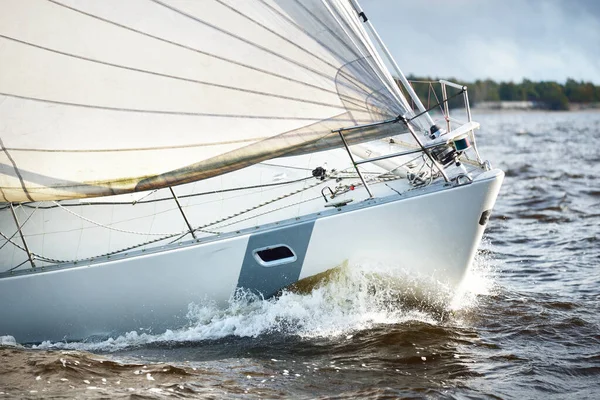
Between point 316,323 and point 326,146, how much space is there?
145 centimetres

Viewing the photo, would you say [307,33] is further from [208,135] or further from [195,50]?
[208,135]

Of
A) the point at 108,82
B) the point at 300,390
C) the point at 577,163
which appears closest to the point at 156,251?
the point at 108,82

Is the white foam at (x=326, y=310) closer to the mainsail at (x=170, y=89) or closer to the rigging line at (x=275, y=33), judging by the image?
the mainsail at (x=170, y=89)

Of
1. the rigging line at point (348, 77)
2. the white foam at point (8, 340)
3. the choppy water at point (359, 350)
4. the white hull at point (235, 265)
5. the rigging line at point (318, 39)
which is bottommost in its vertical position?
the choppy water at point (359, 350)

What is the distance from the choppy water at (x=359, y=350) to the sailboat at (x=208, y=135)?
26 centimetres

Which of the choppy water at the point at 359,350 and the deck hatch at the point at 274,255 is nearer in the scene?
the choppy water at the point at 359,350

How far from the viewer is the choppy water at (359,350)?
5203 mm

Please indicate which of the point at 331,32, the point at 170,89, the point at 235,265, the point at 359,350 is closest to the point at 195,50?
the point at 170,89

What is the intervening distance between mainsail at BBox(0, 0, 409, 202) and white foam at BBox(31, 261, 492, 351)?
1119 mm

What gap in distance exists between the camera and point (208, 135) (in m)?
6.16

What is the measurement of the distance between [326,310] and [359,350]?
58 cm

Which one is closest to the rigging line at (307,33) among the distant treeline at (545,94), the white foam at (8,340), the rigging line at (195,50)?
the rigging line at (195,50)

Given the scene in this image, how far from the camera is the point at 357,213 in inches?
239

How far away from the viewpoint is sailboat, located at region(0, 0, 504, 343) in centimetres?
600
